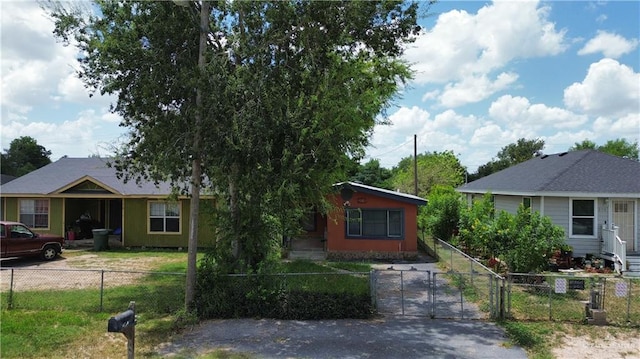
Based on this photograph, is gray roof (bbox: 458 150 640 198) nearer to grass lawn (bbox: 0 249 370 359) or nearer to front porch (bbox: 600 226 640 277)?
front porch (bbox: 600 226 640 277)

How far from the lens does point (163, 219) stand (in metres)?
21.1

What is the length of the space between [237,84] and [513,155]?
239 feet

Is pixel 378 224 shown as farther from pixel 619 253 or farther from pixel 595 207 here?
pixel 619 253

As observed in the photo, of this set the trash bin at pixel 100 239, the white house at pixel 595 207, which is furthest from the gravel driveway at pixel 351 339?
the trash bin at pixel 100 239

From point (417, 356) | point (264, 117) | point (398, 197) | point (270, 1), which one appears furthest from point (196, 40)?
point (398, 197)

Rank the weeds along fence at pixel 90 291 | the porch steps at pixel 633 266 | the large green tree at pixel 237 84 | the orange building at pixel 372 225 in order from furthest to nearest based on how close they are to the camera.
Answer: the orange building at pixel 372 225, the porch steps at pixel 633 266, the weeds along fence at pixel 90 291, the large green tree at pixel 237 84

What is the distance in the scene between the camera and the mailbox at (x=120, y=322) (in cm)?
564

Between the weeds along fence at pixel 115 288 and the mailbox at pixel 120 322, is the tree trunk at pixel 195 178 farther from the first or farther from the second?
the mailbox at pixel 120 322

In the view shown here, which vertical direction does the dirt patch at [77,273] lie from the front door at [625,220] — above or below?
below

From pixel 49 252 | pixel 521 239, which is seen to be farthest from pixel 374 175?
pixel 521 239

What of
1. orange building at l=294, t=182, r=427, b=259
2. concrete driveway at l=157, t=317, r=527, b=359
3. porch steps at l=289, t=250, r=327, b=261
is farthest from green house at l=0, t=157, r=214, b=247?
concrete driveway at l=157, t=317, r=527, b=359

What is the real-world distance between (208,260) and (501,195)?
→ 53.7 ft

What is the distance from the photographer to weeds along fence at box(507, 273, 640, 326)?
9.82 m

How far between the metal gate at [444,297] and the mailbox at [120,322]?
18.2 feet
